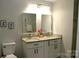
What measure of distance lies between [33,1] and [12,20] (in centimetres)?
92

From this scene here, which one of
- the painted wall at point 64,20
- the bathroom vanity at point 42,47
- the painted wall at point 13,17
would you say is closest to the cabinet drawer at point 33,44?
the bathroom vanity at point 42,47

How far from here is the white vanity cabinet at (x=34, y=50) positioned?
8.57 ft

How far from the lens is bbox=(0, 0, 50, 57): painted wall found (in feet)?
8.89

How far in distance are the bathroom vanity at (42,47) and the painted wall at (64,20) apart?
233mm

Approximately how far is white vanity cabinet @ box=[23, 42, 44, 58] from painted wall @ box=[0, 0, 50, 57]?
0.39m

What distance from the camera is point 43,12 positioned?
11.0 feet

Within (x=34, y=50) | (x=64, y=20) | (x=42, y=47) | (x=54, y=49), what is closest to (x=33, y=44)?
(x=34, y=50)

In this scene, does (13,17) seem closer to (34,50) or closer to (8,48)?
(8,48)

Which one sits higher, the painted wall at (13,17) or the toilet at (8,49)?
the painted wall at (13,17)

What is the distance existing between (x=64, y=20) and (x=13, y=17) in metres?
1.59

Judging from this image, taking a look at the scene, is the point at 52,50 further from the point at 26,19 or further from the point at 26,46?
the point at 26,19

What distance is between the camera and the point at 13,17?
2.83 m

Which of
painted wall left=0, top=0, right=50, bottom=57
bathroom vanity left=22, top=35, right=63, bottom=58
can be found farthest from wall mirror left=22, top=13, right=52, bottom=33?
bathroom vanity left=22, top=35, right=63, bottom=58

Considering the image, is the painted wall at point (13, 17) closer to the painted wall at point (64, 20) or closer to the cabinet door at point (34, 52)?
the cabinet door at point (34, 52)
